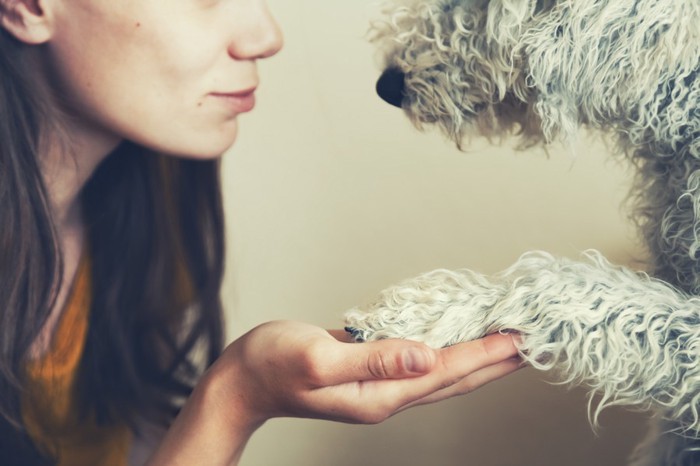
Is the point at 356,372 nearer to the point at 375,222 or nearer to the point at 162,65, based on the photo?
the point at 162,65

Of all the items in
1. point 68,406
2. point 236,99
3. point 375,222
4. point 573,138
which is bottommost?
point 68,406

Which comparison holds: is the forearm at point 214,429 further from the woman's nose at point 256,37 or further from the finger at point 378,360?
the woman's nose at point 256,37

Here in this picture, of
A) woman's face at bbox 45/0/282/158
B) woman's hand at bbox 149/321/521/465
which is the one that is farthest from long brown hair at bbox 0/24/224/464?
woman's hand at bbox 149/321/521/465

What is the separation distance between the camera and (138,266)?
3.35 ft

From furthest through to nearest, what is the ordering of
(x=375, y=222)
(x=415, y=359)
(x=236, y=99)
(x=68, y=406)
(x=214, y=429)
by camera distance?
(x=375, y=222)
(x=68, y=406)
(x=236, y=99)
(x=214, y=429)
(x=415, y=359)

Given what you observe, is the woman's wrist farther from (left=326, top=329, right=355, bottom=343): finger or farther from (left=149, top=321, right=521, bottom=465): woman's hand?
(left=326, top=329, right=355, bottom=343): finger

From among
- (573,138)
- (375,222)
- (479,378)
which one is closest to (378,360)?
(479,378)

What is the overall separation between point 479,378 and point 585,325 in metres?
0.10

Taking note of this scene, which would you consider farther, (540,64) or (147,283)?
(147,283)

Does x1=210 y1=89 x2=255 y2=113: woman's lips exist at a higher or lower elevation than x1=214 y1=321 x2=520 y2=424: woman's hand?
higher

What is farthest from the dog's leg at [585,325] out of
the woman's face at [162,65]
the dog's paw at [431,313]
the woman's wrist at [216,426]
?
the woman's face at [162,65]

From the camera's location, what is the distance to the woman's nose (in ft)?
2.68

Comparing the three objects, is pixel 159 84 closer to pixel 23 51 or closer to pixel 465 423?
pixel 23 51

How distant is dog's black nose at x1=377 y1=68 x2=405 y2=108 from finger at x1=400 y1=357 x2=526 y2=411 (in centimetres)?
31
